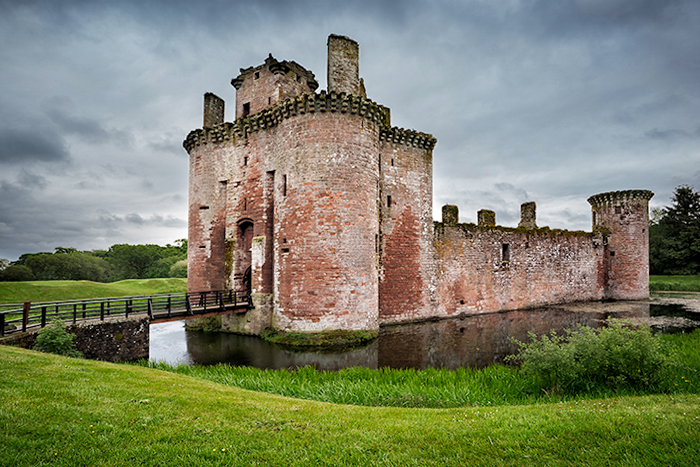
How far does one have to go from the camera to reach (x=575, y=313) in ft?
67.8

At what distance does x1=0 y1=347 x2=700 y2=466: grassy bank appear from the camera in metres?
3.72

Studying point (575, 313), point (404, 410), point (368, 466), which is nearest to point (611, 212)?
point (575, 313)

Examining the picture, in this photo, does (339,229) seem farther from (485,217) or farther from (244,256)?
(485,217)

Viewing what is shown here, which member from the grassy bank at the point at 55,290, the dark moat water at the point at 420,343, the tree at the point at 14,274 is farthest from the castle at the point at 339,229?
the tree at the point at 14,274

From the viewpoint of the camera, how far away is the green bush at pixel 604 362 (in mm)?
6551

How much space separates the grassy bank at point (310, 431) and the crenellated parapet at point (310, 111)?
40.1 feet

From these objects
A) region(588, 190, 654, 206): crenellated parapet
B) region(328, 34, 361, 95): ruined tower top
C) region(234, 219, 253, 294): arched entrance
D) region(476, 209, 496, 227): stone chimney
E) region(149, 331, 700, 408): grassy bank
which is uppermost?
region(328, 34, 361, 95): ruined tower top

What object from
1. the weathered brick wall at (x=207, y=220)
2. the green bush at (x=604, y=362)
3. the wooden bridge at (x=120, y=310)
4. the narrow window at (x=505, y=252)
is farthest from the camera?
the narrow window at (x=505, y=252)

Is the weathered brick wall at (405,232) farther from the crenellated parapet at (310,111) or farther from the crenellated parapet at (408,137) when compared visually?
the crenellated parapet at (310,111)

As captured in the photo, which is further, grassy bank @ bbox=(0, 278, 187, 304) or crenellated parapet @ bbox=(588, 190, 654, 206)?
crenellated parapet @ bbox=(588, 190, 654, 206)

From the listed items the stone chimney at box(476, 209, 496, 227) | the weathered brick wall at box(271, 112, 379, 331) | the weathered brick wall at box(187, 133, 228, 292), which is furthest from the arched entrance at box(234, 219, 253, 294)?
the stone chimney at box(476, 209, 496, 227)

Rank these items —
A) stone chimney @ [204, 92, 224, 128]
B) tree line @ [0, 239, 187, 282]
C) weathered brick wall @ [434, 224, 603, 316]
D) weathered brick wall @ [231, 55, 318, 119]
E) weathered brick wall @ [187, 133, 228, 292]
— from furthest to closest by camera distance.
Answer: tree line @ [0, 239, 187, 282], stone chimney @ [204, 92, 224, 128], weathered brick wall @ [434, 224, 603, 316], weathered brick wall @ [187, 133, 228, 292], weathered brick wall @ [231, 55, 318, 119]

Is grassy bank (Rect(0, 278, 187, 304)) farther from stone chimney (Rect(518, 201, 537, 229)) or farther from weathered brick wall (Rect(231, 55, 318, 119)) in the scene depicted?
stone chimney (Rect(518, 201, 537, 229))

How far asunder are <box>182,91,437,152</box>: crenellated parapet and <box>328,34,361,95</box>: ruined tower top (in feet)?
3.02
